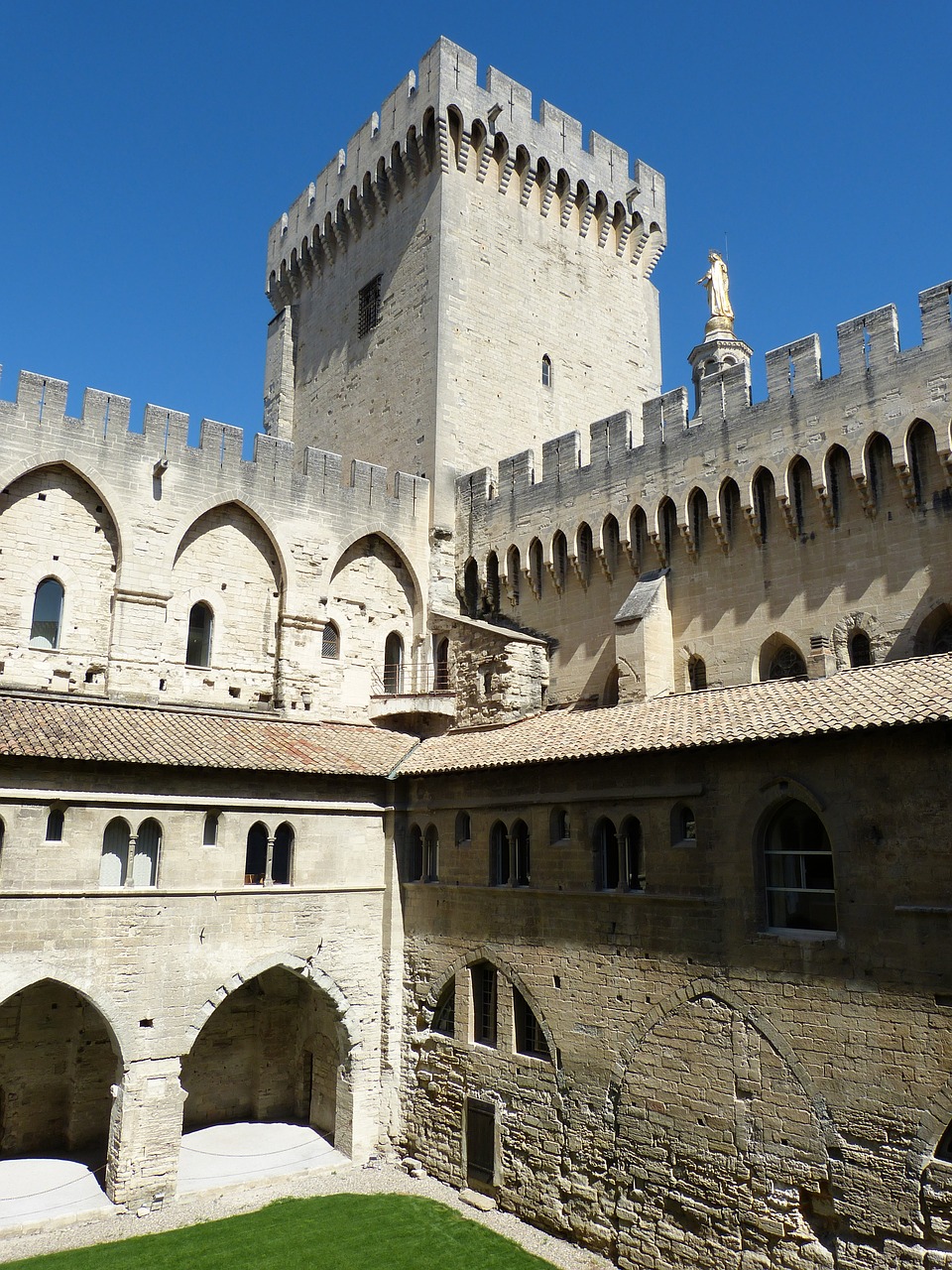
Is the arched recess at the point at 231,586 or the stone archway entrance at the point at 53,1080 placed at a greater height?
the arched recess at the point at 231,586

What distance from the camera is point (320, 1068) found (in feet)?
63.8

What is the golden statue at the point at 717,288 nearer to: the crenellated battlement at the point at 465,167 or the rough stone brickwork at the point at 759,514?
the crenellated battlement at the point at 465,167

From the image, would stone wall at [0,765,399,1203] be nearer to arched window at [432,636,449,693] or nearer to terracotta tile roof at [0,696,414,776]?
terracotta tile roof at [0,696,414,776]

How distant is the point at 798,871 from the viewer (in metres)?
13.2

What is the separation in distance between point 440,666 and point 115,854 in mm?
9663

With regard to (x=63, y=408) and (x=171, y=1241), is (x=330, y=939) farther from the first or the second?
(x=63, y=408)

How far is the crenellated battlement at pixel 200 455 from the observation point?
19.8m

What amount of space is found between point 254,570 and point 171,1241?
12.9 metres

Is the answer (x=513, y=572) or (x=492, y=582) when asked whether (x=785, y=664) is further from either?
(x=492, y=582)

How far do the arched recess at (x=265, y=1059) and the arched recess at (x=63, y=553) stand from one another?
7.84m

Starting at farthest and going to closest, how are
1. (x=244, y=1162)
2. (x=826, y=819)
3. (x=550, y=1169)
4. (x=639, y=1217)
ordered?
(x=244, y=1162), (x=550, y=1169), (x=639, y=1217), (x=826, y=819)

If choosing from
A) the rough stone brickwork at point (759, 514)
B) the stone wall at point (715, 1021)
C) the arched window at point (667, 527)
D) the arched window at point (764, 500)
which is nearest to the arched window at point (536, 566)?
the rough stone brickwork at point (759, 514)

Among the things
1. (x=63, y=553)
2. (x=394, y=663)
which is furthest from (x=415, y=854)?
(x=63, y=553)

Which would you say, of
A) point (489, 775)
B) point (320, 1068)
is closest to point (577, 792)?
point (489, 775)
